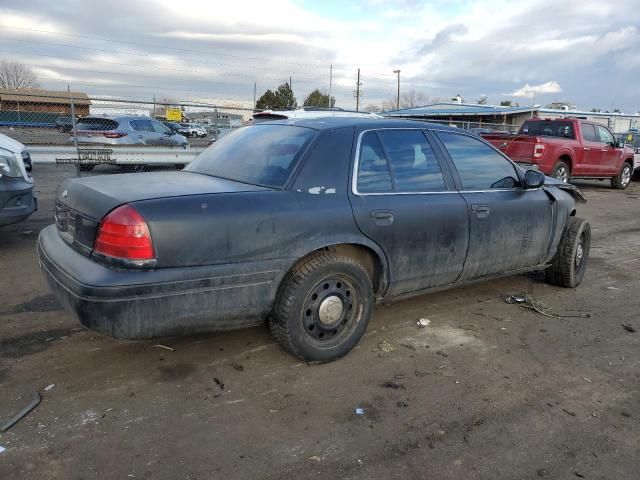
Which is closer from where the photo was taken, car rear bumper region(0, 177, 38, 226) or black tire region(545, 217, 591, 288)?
black tire region(545, 217, 591, 288)

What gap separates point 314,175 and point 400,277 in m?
1.02

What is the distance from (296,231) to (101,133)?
11.5 meters

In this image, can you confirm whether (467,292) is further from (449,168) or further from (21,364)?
(21,364)

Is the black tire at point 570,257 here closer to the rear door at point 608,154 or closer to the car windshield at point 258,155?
the car windshield at point 258,155

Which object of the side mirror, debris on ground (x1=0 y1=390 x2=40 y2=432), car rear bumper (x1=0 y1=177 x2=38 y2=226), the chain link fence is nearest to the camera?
debris on ground (x1=0 y1=390 x2=40 y2=432)

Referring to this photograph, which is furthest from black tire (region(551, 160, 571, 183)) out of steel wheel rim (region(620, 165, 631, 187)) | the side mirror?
the side mirror

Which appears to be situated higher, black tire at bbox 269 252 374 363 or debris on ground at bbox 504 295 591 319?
black tire at bbox 269 252 374 363

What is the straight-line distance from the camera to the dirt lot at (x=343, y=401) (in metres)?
2.59

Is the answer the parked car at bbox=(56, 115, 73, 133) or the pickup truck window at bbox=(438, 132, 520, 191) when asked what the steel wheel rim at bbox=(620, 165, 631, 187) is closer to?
the pickup truck window at bbox=(438, 132, 520, 191)

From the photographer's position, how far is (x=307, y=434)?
2.83 metres

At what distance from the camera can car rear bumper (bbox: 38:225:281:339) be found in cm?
281

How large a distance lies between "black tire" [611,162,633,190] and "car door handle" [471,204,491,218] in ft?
44.5

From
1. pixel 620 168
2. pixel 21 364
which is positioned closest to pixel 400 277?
pixel 21 364

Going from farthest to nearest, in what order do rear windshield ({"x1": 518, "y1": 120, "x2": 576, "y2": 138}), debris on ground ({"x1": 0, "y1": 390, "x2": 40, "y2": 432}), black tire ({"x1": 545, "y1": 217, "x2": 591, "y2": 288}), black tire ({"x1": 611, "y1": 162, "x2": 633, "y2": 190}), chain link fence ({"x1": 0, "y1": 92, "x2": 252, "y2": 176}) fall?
black tire ({"x1": 611, "y1": 162, "x2": 633, "y2": 190})
rear windshield ({"x1": 518, "y1": 120, "x2": 576, "y2": 138})
chain link fence ({"x1": 0, "y1": 92, "x2": 252, "y2": 176})
black tire ({"x1": 545, "y1": 217, "x2": 591, "y2": 288})
debris on ground ({"x1": 0, "y1": 390, "x2": 40, "y2": 432})
